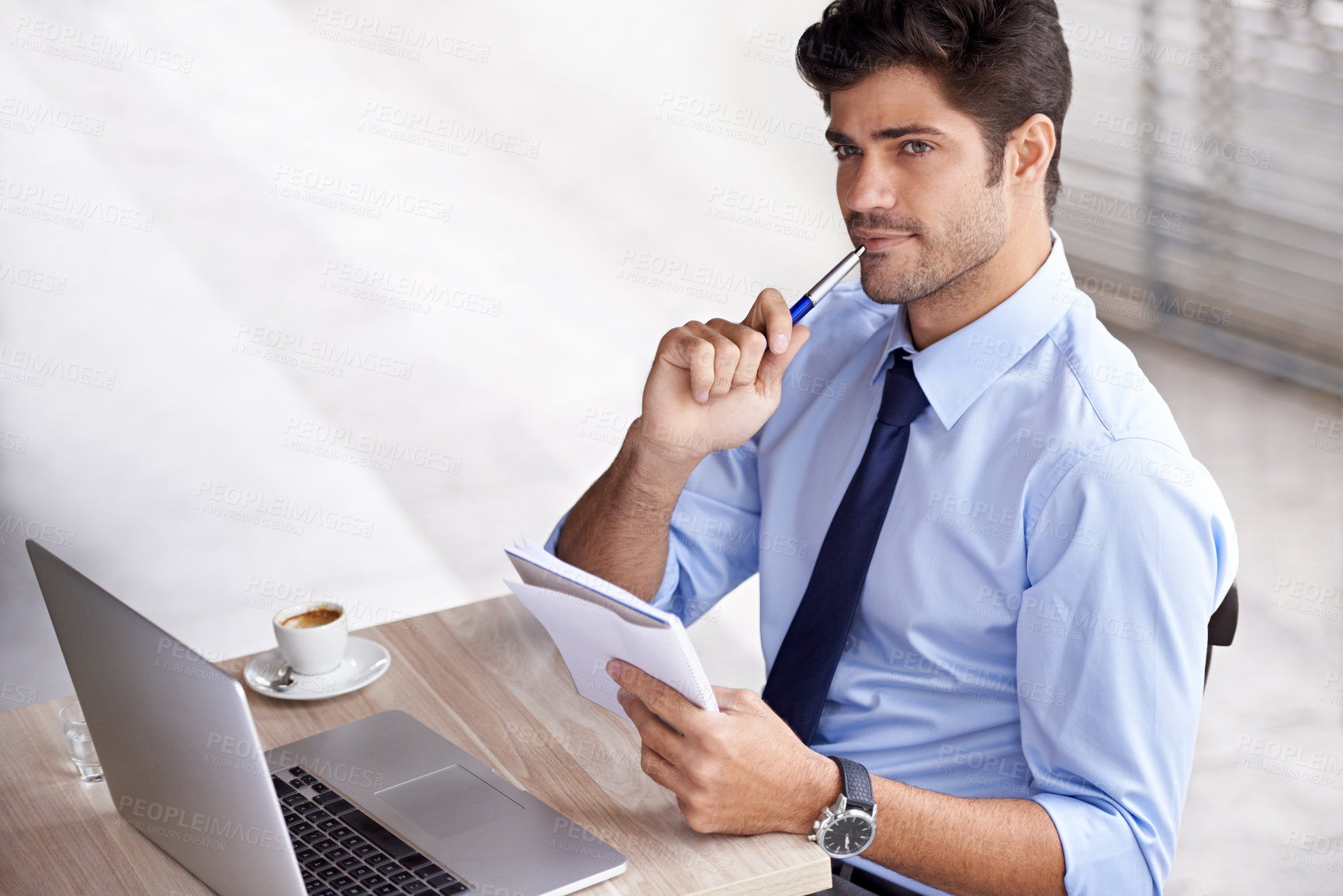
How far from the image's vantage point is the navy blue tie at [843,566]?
4.91ft

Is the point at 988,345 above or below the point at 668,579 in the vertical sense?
above

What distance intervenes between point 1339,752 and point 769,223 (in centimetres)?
270

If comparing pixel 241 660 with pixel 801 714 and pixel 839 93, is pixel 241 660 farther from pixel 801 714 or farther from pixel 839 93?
pixel 839 93

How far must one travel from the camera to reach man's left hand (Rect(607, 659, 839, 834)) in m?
1.16

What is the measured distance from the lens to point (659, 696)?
Result: 1.21m

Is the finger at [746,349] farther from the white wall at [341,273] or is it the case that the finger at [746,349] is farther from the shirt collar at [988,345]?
the white wall at [341,273]

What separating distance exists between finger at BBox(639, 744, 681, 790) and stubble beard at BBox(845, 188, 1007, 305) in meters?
0.65

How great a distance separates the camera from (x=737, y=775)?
1157 mm

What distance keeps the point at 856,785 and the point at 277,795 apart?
1.85ft

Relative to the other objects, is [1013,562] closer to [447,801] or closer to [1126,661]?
[1126,661]

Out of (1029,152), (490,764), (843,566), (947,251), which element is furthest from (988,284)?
(490,764)

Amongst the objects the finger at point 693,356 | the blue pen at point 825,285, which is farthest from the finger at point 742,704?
the blue pen at point 825,285

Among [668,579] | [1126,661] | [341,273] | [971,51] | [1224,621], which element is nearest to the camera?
[1126,661]

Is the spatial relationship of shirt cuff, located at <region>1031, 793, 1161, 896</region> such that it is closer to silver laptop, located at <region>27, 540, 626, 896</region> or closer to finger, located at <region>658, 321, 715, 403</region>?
silver laptop, located at <region>27, 540, 626, 896</region>
